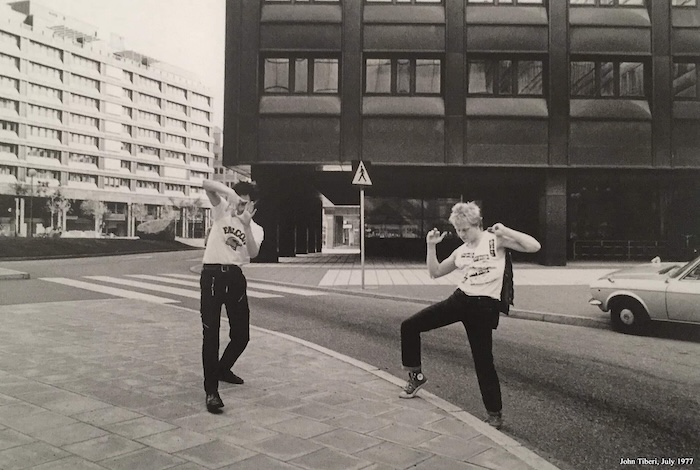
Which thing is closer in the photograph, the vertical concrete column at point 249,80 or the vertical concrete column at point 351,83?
the vertical concrete column at point 351,83

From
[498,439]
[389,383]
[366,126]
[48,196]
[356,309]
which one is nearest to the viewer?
[498,439]

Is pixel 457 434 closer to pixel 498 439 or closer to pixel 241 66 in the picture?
pixel 498 439

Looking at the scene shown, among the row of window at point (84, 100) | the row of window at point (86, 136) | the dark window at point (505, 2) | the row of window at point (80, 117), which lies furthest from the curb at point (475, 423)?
the row of window at point (86, 136)

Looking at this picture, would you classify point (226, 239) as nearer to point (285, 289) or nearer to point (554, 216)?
point (285, 289)

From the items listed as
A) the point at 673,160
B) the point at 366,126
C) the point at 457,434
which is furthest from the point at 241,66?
the point at 457,434

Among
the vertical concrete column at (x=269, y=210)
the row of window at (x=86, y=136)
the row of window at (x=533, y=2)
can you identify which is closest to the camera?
the row of window at (x=533, y=2)

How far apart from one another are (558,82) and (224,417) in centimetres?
2015

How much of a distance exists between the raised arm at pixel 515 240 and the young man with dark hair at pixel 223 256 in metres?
1.85

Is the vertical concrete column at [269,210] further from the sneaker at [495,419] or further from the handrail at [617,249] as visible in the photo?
the sneaker at [495,419]

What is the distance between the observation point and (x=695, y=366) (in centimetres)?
614

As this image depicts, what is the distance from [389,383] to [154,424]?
212 cm

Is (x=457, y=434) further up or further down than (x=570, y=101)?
further down

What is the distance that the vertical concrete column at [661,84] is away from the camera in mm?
20828

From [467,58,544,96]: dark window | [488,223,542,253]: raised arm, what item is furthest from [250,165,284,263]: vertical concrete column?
[488,223,542,253]: raised arm
